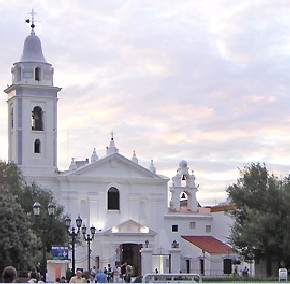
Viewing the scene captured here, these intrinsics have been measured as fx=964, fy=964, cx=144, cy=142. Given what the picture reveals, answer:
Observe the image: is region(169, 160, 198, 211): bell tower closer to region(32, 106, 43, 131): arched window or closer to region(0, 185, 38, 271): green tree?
region(32, 106, 43, 131): arched window

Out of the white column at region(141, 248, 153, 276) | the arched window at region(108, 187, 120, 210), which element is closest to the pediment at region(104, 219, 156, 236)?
the arched window at region(108, 187, 120, 210)

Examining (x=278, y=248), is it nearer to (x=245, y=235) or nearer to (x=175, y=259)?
(x=245, y=235)

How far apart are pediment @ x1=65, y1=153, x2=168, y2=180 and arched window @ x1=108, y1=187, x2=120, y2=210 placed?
143 centimetres

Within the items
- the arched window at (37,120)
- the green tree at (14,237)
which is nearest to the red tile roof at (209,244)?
the arched window at (37,120)

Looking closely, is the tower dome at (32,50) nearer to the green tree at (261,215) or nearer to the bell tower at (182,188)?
the bell tower at (182,188)

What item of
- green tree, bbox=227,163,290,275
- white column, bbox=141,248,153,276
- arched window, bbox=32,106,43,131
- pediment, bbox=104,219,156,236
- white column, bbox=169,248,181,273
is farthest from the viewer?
arched window, bbox=32,106,43,131

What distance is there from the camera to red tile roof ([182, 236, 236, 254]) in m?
80.9

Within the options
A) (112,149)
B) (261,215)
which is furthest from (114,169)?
(261,215)

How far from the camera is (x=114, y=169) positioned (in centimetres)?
8444

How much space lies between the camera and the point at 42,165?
3280 inches

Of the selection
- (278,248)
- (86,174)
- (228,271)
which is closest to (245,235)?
(278,248)

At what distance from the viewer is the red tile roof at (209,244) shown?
8094 centimetres

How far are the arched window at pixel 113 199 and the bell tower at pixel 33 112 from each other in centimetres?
540

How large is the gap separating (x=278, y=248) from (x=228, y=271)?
21.9 meters
